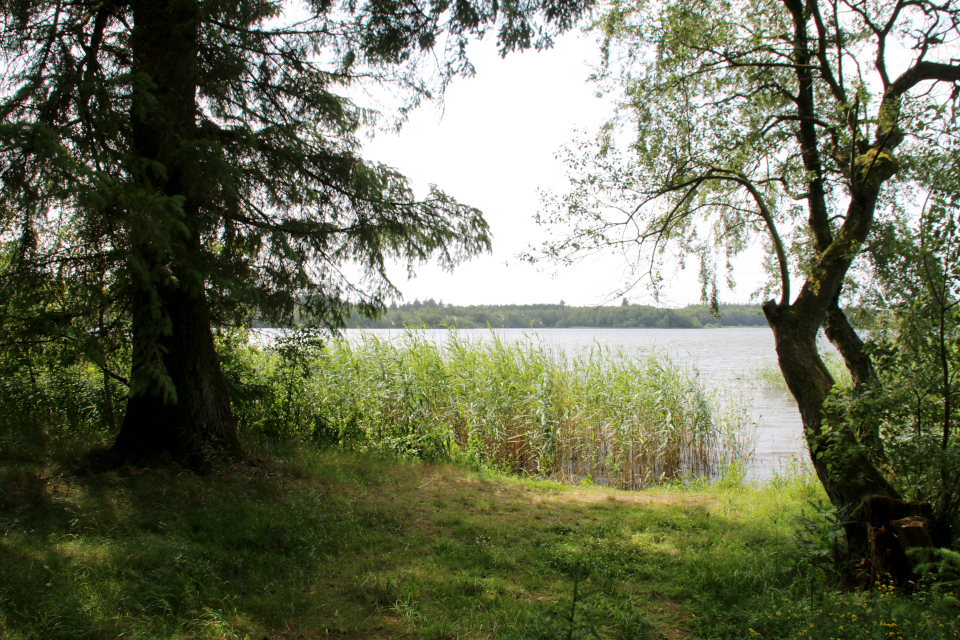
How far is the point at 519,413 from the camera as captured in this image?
7887mm

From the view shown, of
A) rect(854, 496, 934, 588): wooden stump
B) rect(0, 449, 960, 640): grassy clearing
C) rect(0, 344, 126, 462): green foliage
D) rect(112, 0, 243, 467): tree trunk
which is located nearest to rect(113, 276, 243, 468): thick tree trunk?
rect(112, 0, 243, 467): tree trunk

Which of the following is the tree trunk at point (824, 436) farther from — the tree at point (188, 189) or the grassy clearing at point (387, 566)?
the tree at point (188, 189)

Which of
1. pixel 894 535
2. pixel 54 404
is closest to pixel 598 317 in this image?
pixel 894 535

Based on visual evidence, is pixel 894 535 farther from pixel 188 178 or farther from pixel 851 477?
pixel 188 178

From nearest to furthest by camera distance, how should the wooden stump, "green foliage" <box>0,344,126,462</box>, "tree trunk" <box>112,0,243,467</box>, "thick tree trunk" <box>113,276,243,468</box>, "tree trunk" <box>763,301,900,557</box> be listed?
1. the wooden stump
2. "tree trunk" <box>763,301,900,557</box>
3. "tree trunk" <box>112,0,243,467</box>
4. "thick tree trunk" <box>113,276,243,468</box>
5. "green foliage" <box>0,344,126,462</box>

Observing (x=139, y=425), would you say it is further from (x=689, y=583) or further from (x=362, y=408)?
(x=689, y=583)

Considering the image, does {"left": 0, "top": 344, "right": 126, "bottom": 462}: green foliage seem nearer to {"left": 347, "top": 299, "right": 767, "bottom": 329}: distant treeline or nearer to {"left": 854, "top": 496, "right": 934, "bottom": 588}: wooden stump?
{"left": 347, "top": 299, "right": 767, "bottom": 329}: distant treeline

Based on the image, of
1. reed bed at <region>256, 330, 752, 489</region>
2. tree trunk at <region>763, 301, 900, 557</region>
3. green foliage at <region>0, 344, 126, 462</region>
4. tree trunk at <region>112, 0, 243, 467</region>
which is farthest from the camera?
reed bed at <region>256, 330, 752, 489</region>

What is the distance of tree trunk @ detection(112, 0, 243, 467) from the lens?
151 inches

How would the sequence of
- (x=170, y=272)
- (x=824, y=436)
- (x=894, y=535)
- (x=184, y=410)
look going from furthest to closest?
(x=184, y=410)
(x=170, y=272)
(x=824, y=436)
(x=894, y=535)

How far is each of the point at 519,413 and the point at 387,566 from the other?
4246 mm

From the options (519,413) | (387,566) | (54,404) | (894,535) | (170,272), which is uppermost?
(170,272)

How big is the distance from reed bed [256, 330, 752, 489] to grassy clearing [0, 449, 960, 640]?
1.91 metres

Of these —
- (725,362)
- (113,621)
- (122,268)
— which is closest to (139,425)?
(122,268)
